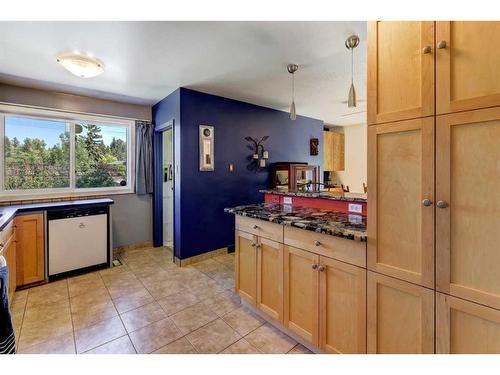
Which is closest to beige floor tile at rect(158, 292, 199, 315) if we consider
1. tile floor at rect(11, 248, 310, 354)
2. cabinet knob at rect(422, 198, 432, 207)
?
tile floor at rect(11, 248, 310, 354)

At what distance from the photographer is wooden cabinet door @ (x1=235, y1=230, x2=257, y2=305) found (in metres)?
2.07

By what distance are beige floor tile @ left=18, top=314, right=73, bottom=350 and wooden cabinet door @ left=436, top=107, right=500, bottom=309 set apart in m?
2.61

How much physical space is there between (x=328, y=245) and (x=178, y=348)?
131 cm

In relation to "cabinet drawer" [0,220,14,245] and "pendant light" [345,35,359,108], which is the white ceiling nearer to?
"pendant light" [345,35,359,108]

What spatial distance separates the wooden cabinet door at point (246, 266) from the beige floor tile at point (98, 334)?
39.3 inches

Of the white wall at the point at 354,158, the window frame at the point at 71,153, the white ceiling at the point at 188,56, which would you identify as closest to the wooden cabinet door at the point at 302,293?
the white ceiling at the point at 188,56

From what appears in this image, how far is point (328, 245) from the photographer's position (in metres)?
1.52

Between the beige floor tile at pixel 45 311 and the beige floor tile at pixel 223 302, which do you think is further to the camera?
the beige floor tile at pixel 223 302

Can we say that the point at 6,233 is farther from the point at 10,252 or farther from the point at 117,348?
the point at 117,348

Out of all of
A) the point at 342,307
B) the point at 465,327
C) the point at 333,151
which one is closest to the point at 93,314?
the point at 342,307

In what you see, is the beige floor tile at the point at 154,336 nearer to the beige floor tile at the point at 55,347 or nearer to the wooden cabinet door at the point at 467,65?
the beige floor tile at the point at 55,347

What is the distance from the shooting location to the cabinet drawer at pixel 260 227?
6.06ft
